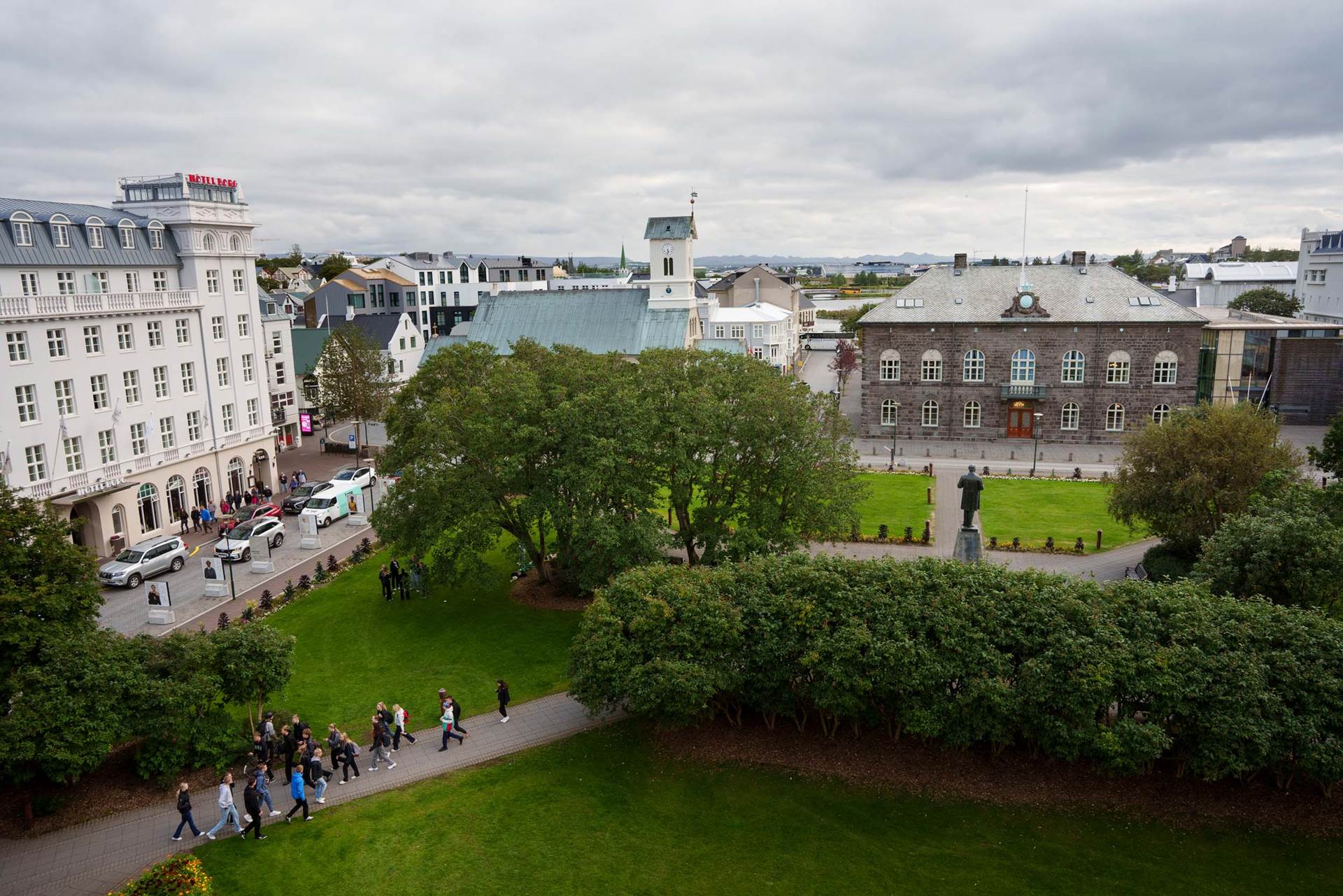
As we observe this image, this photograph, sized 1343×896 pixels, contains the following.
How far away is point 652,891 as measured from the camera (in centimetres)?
1808

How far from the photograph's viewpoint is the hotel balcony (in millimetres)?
36406

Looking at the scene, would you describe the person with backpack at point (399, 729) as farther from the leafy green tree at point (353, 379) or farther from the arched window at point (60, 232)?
the leafy green tree at point (353, 379)

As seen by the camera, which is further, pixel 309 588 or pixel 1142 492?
pixel 309 588

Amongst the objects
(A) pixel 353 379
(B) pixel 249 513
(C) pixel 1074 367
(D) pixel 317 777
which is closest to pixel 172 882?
(D) pixel 317 777

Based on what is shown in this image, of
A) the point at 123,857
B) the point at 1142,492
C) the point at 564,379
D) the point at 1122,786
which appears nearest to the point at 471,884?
the point at 123,857

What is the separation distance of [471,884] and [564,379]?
18856 mm

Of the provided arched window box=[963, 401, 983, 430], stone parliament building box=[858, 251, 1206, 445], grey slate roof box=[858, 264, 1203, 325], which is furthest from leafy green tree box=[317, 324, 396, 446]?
arched window box=[963, 401, 983, 430]

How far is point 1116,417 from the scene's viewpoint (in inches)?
2452

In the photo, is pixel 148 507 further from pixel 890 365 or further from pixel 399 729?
pixel 890 365

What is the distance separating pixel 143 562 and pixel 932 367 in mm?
51756

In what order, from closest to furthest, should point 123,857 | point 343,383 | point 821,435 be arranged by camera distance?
1. point 123,857
2. point 821,435
3. point 343,383

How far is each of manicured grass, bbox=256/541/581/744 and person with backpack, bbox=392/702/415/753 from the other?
0.92 metres

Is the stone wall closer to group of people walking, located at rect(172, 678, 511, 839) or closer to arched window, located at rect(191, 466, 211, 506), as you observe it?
arched window, located at rect(191, 466, 211, 506)

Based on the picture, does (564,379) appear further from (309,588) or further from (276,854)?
(276,854)
